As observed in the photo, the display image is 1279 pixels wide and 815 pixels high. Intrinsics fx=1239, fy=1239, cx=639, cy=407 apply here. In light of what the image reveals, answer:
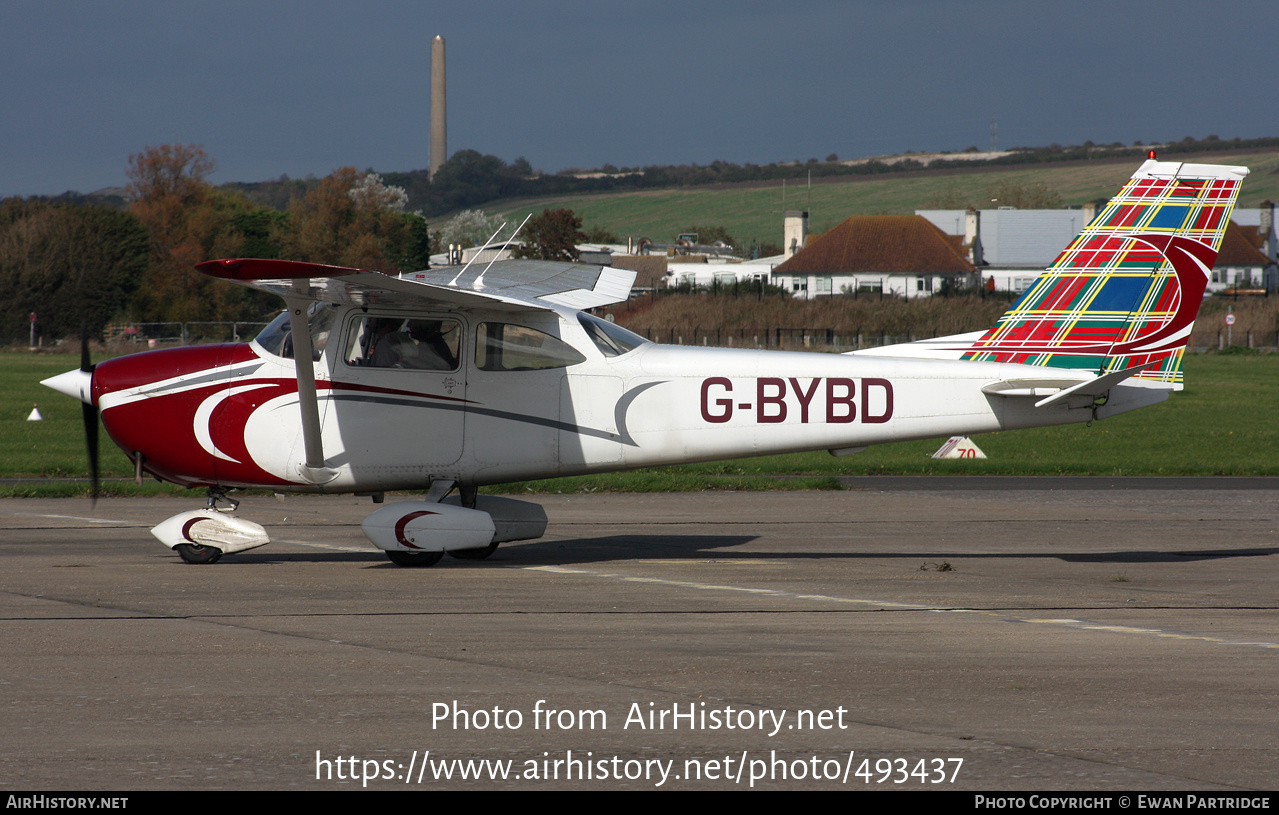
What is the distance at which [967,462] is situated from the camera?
64.8ft

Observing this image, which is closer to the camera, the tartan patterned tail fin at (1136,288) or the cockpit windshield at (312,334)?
the cockpit windshield at (312,334)

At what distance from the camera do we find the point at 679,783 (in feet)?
16.0

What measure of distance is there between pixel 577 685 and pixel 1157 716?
282cm

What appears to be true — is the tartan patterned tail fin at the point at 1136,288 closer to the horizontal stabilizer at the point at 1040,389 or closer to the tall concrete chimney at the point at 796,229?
the horizontal stabilizer at the point at 1040,389

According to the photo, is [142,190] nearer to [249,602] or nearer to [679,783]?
[249,602]

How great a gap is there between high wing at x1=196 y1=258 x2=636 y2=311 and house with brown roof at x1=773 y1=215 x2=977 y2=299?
3233 inches

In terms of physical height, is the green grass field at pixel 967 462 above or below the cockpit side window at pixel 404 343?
below

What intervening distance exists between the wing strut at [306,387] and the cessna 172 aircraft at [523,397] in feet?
0.11

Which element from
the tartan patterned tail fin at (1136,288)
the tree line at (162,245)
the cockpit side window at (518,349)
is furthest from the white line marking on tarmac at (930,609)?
the tree line at (162,245)

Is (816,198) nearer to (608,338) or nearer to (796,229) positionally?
(796,229)

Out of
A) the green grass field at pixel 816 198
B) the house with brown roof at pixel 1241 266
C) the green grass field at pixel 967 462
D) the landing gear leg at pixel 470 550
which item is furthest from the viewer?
the green grass field at pixel 816 198

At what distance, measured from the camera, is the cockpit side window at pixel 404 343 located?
34.0 ft

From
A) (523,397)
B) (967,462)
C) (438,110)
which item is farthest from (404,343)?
(438,110)

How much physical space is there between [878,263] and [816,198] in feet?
287
